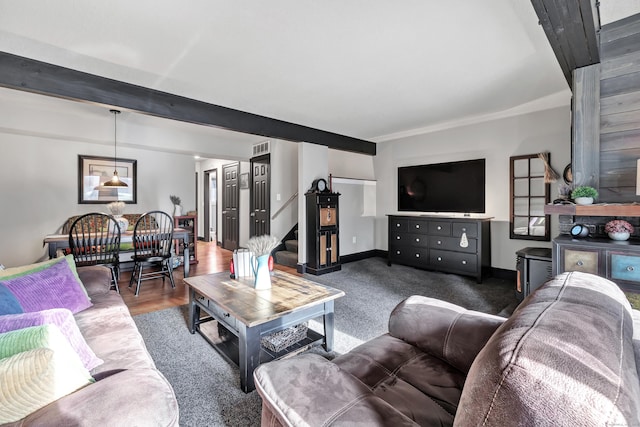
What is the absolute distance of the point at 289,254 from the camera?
5.36m

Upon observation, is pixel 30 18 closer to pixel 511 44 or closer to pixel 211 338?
pixel 211 338

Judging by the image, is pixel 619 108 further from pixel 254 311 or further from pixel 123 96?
pixel 123 96

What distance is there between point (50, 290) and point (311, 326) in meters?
1.89

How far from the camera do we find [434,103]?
12.0 ft

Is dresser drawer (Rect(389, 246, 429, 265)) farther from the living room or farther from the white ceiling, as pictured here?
the white ceiling

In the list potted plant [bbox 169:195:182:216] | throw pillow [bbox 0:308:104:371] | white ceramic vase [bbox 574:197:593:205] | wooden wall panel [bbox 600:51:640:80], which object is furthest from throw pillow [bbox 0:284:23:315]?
potted plant [bbox 169:195:182:216]

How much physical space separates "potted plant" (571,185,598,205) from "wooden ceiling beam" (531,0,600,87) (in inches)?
39.3

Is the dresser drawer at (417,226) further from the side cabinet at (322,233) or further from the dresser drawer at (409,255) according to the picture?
the side cabinet at (322,233)

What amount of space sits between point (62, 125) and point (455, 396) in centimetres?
546

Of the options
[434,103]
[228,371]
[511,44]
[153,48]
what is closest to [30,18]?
[153,48]

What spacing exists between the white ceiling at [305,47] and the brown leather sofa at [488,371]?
6.12 ft

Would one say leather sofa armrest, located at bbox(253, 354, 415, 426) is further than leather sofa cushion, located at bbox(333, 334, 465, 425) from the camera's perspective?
No

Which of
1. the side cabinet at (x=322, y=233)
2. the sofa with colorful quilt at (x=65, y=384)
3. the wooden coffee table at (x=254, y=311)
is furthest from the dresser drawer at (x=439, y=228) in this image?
the sofa with colorful quilt at (x=65, y=384)

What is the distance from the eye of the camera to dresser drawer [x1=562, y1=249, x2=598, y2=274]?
2.00m
